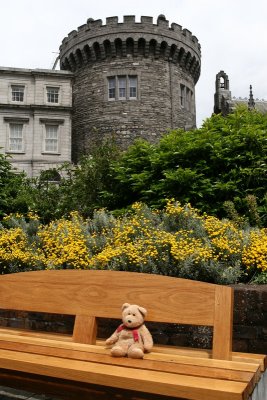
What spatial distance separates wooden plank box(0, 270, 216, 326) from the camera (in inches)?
124

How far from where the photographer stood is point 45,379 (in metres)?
3.04

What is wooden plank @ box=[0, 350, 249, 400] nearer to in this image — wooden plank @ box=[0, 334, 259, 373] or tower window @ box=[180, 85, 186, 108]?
wooden plank @ box=[0, 334, 259, 373]

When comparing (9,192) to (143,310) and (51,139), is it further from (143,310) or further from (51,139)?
(51,139)

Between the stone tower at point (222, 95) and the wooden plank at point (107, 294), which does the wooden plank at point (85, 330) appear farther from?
the stone tower at point (222, 95)

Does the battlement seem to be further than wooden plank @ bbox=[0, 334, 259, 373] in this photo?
Yes

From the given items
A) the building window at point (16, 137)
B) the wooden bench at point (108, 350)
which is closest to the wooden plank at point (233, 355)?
the wooden bench at point (108, 350)

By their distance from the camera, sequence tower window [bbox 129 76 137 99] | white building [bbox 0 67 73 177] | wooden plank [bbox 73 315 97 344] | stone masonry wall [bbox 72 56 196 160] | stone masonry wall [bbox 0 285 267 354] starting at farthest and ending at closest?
1. tower window [bbox 129 76 137 99]
2. stone masonry wall [bbox 72 56 196 160]
3. white building [bbox 0 67 73 177]
4. stone masonry wall [bbox 0 285 267 354]
5. wooden plank [bbox 73 315 97 344]

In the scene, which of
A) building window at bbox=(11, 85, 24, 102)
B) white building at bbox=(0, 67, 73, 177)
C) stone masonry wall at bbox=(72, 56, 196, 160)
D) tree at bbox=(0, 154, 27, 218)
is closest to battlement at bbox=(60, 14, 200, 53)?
stone masonry wall at bbox=(72, 56, 196, 160)

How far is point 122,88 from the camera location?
2897 cm

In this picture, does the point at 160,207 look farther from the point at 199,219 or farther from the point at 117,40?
the point at 117,40

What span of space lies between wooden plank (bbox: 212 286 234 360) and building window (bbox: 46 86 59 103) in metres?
26.7

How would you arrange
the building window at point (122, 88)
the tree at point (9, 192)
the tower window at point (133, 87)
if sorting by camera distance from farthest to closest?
the tower window at point (133, 87), the building window at point (122, 88), the tree at point (9, 192)

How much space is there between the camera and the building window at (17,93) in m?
27.8

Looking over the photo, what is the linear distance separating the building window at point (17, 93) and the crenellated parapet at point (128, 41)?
5026 millimetres
